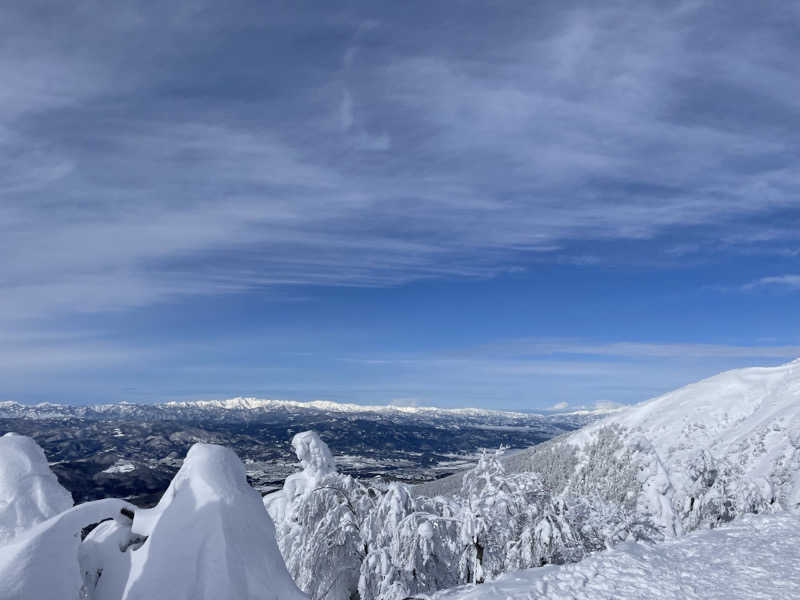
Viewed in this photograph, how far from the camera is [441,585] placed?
18.3 m

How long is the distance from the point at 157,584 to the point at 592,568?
12.1 m

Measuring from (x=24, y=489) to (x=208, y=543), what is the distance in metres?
2.49

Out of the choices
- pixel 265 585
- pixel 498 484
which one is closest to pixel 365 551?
pixel 498 484

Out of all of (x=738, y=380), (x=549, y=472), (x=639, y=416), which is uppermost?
(x=738, y=380)

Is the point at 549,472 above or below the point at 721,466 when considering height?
below

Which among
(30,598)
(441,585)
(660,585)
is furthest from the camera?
(441,585)

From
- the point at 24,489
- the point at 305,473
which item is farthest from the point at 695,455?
the point at 24,489

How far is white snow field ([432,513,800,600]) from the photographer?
13.1 meters

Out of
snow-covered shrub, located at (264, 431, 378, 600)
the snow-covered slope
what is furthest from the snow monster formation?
the snow-covered slope

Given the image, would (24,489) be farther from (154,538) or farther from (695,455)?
(695,455)

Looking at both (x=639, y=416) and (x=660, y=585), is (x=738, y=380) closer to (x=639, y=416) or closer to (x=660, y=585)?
(x=639, y=416)

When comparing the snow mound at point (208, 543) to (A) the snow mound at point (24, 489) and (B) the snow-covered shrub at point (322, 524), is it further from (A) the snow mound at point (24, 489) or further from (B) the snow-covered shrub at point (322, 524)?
(B) the snow-covered shrub at point (322, 524)

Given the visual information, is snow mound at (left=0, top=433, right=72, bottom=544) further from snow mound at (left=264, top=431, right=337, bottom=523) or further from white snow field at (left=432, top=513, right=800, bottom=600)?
snow mound at (left=264, top=431, right=337, bottom=523)

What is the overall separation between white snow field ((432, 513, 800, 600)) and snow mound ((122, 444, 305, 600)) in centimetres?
759
